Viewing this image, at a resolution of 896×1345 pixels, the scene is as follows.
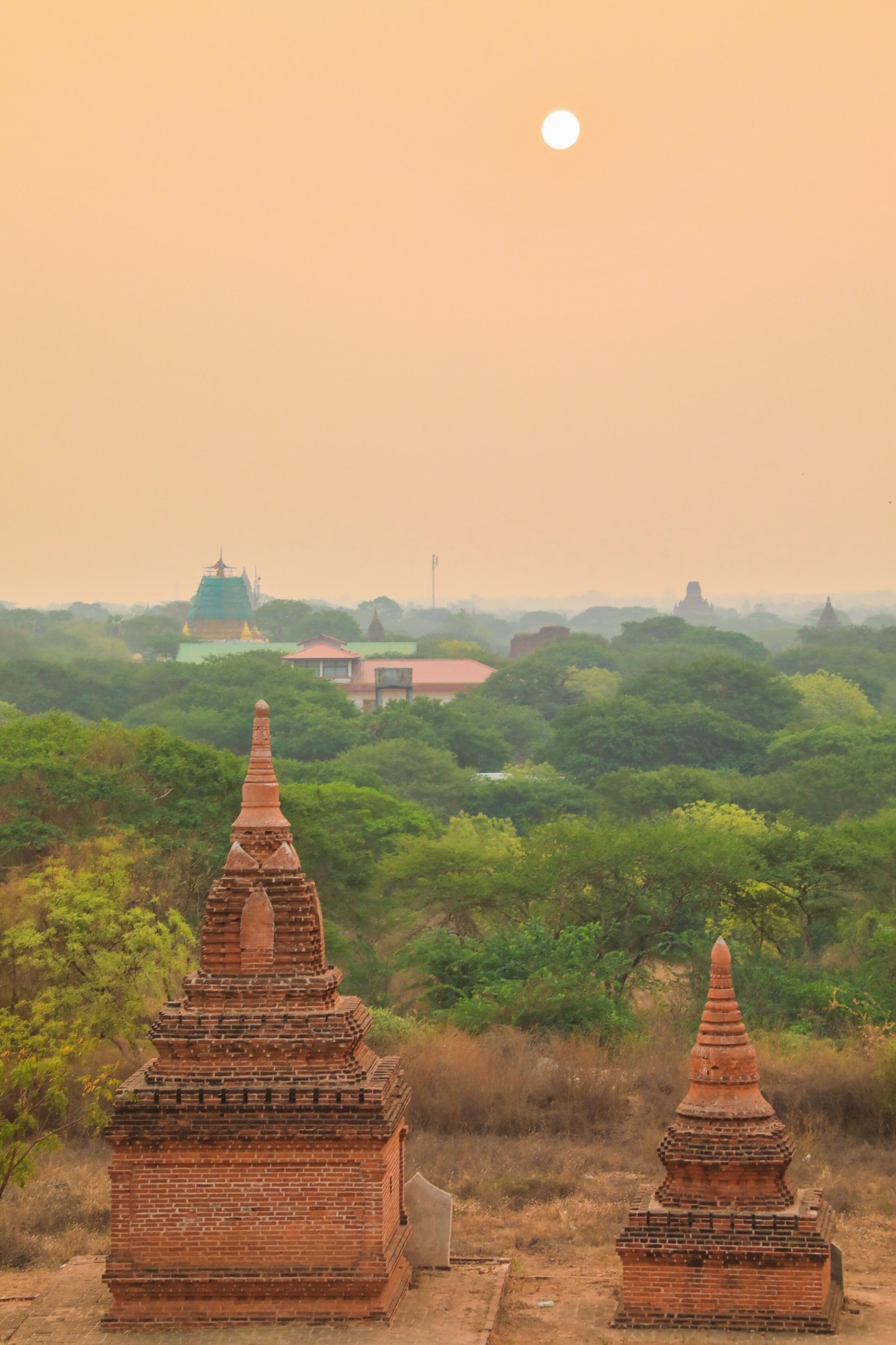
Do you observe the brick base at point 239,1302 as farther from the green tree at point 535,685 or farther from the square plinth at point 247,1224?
the green tree at point 535,685

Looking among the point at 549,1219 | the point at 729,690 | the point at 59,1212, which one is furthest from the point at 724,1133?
the point at 729,690

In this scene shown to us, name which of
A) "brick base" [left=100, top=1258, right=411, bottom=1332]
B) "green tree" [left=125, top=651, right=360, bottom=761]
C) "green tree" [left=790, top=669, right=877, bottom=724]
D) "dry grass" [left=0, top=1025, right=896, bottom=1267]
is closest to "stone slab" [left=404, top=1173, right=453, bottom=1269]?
"brick base" [left=100, top=1258, right=411, bottom=1332]

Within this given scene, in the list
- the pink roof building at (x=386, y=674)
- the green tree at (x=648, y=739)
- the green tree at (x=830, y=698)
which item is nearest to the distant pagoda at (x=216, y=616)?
the pink roof building at (x=386, y=674)

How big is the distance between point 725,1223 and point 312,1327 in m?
4.48

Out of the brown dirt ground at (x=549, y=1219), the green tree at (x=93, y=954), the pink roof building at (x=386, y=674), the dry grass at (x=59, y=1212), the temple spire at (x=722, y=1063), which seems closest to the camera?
the temple spire at (x=722, y=1063)

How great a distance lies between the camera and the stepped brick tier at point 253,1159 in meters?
18.6

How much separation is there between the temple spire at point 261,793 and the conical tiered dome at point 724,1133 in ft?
16.6

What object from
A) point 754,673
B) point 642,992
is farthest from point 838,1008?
point 754,673

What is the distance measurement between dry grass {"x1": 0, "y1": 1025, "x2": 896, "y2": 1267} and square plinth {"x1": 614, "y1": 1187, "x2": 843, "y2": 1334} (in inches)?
195

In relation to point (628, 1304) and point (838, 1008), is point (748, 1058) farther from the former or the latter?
point (838, 1008)

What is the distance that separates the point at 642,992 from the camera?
4334cm

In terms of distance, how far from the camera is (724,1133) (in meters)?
19.6

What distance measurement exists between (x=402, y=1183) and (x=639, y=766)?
6228cm

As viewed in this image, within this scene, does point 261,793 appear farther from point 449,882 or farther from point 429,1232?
point 449,882
